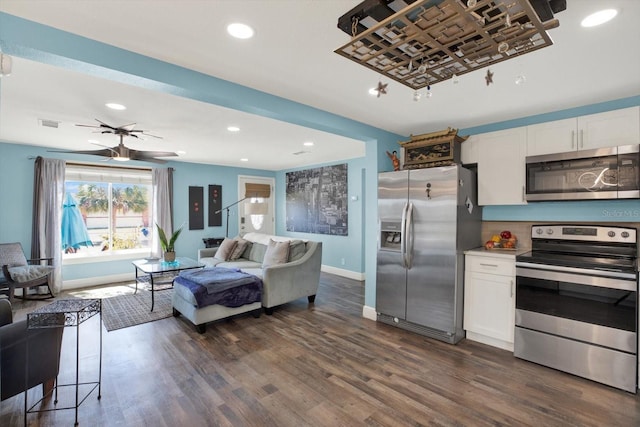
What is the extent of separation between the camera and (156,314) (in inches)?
153

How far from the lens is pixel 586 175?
2666 mm

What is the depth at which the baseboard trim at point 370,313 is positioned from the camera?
3.67 m

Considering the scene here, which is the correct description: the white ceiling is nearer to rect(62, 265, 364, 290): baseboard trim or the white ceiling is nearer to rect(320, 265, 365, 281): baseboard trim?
rect(62, 265, 364, 290): baseboard trim

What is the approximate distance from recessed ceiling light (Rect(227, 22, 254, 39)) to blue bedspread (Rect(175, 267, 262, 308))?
256 cm

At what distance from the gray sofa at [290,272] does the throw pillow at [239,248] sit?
0.09m

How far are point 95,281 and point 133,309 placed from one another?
2051 mm


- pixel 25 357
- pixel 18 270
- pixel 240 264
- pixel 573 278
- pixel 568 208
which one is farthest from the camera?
pixel 240 264

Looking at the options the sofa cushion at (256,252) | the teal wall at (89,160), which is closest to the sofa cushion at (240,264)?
the sofa cushion at (256,252)

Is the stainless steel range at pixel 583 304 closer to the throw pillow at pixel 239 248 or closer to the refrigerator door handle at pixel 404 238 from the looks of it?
the refrigerator door handle at pixel 404 238

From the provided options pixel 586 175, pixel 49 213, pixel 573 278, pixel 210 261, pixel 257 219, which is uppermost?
pixel 586 175

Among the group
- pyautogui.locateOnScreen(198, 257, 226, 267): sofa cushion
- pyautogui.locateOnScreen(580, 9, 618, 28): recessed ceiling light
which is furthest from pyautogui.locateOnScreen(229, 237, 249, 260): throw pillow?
pyautogui.locateOnScreen(580, 9, 618, 28): recessed ceiling light

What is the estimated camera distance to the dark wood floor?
196 centimetres

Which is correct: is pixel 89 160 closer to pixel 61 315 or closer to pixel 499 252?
pixel 61 315

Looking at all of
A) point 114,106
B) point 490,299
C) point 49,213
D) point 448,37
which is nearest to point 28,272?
point 49,213
